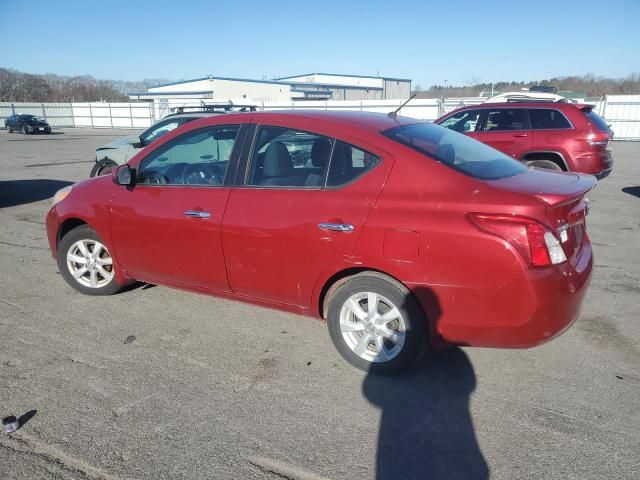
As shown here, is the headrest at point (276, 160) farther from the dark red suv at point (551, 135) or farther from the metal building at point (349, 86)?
the metal building at point (349, 86)

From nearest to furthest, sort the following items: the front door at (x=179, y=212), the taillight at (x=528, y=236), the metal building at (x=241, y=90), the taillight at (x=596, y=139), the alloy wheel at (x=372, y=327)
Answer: the taillight at (x=528, y=236) < the alloy wheel at (x=372, y=327) < the front door at (x=179, y=212) < the taillight at (x=596, y=139) < the metal building at (x=241, y=90)

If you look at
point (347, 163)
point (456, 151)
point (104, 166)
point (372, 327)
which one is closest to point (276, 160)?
point (347, 163)

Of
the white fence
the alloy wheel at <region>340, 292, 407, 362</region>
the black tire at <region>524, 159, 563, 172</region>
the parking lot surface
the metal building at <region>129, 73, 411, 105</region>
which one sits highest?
the metal building at <region>129, 73, 411, 105</region>

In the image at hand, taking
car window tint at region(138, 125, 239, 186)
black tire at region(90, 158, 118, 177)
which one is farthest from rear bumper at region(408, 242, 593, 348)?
black tire at region(90, 158, 118, 177)

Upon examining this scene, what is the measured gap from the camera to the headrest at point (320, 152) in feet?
11.5

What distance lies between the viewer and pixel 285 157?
3738mm

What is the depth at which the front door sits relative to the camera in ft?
12.6

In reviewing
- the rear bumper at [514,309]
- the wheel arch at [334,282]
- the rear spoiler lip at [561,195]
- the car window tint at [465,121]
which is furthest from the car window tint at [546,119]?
the wheel arch at [334,282]

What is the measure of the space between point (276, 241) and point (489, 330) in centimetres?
149

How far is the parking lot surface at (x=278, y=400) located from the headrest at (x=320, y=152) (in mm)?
1359

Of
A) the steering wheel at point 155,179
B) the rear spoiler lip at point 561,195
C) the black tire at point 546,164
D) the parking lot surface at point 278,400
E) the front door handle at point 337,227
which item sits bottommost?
the parking lot surface at point 278,400

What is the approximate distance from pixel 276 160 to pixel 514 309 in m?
1.92

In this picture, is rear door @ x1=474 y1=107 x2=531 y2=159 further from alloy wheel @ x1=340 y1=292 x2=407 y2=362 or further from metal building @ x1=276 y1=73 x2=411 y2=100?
metal building @ x1=276 y1=73 x2=411 y2=100

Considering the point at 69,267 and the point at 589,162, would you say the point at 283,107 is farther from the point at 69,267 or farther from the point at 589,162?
the point at 69,267
